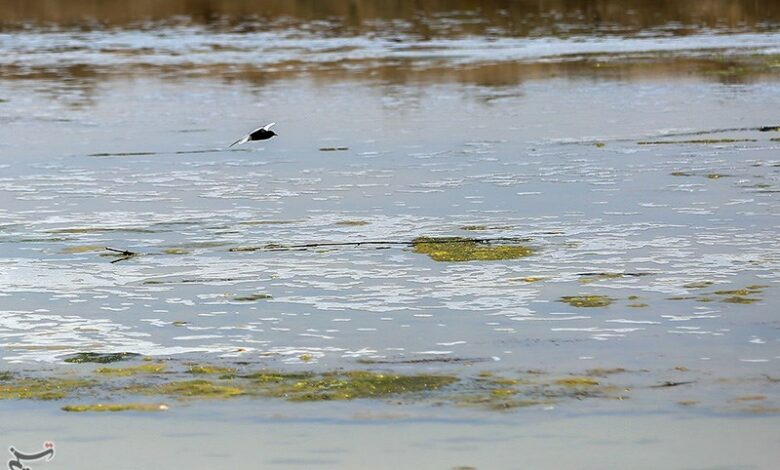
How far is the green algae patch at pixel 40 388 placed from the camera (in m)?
7.83

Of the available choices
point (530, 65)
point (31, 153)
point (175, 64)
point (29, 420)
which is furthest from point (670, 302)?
point (175, 64)

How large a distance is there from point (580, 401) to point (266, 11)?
42.0 m

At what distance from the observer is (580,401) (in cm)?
751

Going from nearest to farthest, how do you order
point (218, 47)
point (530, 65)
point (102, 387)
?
point (102, 387) → point (530, 65) → point (218, 47)

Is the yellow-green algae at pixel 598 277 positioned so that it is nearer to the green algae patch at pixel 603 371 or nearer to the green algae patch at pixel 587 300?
the green algae patch at pixel 587 300

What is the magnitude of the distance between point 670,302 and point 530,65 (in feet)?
60.1

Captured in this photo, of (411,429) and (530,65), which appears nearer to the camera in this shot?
(411,429)

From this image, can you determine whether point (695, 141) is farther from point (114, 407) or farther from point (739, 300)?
point (114, 407)

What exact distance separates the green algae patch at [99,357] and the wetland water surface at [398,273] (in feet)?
0.08

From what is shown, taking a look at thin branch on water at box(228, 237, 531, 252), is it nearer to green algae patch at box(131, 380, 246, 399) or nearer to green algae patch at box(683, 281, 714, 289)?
green algae patch at box(683, 281, 714, 289)

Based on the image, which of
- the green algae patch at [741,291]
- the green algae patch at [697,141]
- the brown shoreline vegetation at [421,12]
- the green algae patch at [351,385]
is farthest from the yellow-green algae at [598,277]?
the brown shoreline vegetation at [421,12]

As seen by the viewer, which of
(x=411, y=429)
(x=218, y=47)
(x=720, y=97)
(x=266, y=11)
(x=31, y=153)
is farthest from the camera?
(x=266, y=11)

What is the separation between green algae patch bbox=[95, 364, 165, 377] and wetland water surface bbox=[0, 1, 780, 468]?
0.08 ft

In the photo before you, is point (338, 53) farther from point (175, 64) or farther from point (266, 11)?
point (266, 11)
